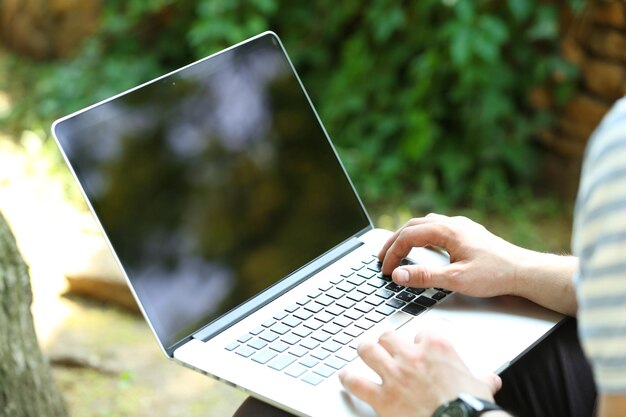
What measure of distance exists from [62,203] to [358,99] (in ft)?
3.73

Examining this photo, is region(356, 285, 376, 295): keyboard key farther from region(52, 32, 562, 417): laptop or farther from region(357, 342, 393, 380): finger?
region(357, 342, 393, 380): finger

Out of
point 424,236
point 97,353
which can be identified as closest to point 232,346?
point 424,236

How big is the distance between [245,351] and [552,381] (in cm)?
45

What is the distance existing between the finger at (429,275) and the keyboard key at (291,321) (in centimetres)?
16

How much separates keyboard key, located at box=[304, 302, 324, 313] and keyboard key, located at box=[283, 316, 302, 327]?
0.03 meters

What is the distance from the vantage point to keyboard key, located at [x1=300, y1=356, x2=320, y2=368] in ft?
3.93

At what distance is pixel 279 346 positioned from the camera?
1.24 metres

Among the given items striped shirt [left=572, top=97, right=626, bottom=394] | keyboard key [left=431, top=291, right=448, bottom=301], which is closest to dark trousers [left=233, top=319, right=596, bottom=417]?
keyboard key [left=431, top=291, right=448, bottom=301]

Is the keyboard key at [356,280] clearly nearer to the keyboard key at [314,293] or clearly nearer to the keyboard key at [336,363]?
the keyboard key at [314,293]

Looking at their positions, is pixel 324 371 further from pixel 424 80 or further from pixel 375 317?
pixel 424 80

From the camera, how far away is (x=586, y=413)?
1.26 metres

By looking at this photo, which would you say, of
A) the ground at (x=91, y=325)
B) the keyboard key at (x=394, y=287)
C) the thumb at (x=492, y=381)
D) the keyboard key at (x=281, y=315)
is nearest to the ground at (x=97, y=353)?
the ground at (x=91, y=325)

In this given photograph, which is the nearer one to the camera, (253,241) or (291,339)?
(291,339)

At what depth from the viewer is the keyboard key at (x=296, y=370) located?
1183mm
